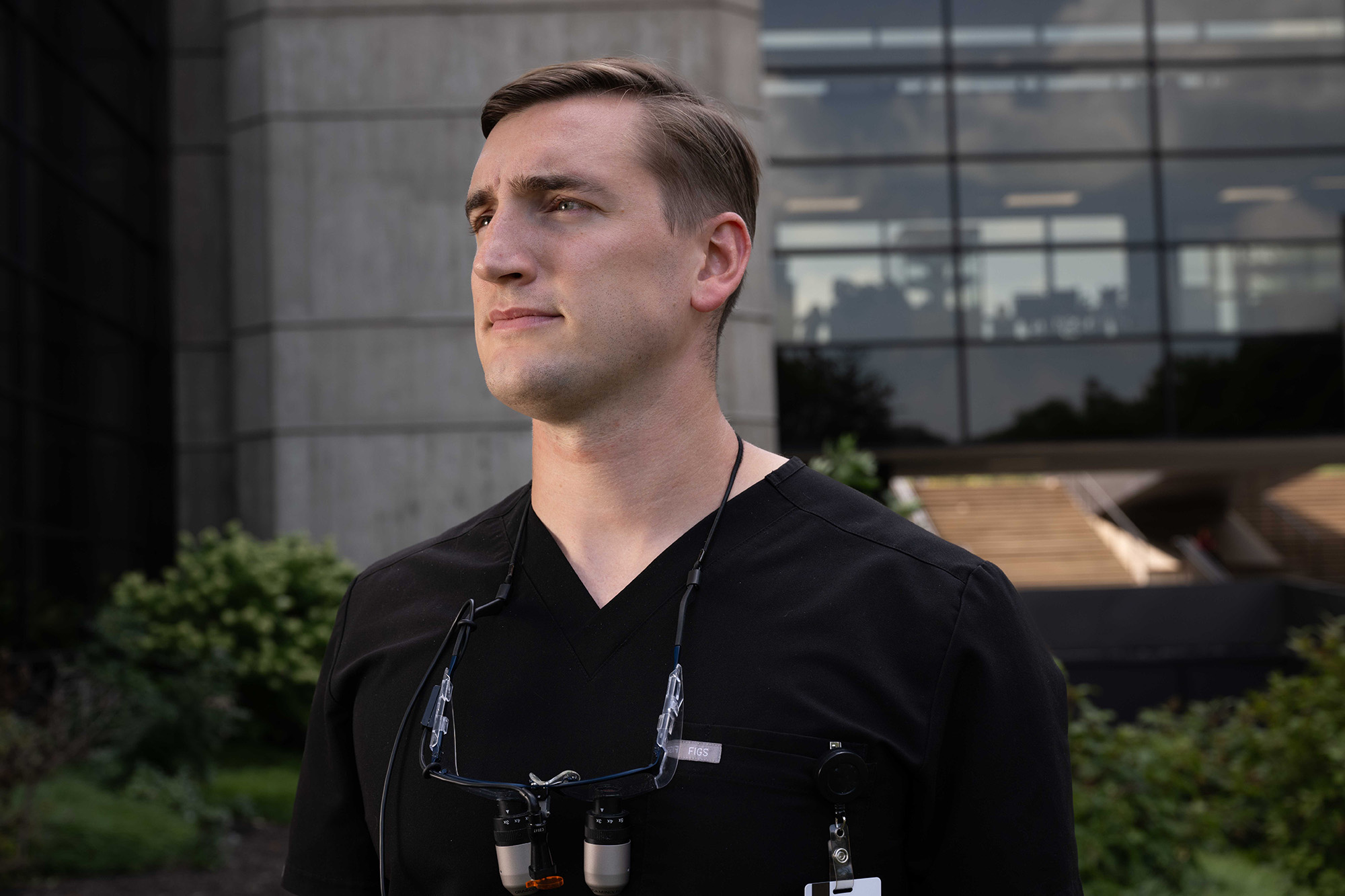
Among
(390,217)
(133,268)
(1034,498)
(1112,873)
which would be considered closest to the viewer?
(1112,873)

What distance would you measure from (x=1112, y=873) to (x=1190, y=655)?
8097 millimetres

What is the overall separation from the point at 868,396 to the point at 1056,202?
130 inches

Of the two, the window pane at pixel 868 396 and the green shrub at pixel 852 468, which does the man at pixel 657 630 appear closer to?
the green shrub at pixel 852 468

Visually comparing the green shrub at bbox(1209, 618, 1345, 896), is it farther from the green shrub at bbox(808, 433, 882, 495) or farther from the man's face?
the man's face

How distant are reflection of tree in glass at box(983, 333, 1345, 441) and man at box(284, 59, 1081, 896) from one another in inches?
466

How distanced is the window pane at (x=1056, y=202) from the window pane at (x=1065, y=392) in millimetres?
1401

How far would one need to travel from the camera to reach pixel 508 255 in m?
1.67

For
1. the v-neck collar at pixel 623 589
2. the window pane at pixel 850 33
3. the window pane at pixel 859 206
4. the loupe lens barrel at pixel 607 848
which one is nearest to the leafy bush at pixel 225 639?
the window pane at pixel 859 206

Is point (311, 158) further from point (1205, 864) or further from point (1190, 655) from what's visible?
point (1190, 655)

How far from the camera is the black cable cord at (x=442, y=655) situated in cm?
166

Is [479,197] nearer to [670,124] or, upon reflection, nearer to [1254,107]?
[670,124]

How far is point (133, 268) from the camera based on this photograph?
1216 cm

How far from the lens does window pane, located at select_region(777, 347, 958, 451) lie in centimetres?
1305

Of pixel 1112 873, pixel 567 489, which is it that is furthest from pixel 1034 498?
pixel 567 489
